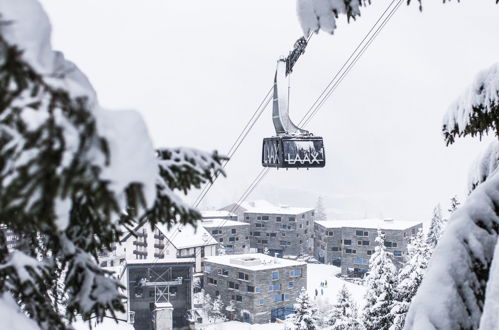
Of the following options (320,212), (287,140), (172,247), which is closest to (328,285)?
(172,247)

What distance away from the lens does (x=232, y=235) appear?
6191cm

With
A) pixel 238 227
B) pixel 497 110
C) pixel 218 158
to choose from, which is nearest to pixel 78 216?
pixel 218 158

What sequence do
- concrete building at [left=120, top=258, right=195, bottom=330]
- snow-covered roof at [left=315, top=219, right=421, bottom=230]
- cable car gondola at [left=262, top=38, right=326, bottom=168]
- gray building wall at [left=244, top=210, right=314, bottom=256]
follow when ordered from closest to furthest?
cable car gondola at [left=262, top=38, right=326, bottom=168], concrete building at [left=120, top=258, right=195, bottom=330], snow-covered roof at [left=315, top=219, right=421, bottom=230], gray building wall at [left=244, top=210, right=314, bottom=256]

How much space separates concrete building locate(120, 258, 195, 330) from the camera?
1496 inches

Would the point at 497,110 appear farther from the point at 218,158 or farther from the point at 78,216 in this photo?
the point at 78,216

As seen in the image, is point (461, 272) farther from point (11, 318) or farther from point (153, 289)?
point (153, 289)

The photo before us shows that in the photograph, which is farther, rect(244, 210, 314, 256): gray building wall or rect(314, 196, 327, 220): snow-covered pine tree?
rect(314, 196, 327, 220): snow-covered pine tree

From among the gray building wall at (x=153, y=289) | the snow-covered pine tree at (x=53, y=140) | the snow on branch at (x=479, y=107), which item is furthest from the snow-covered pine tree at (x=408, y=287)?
the gray building wall at (x=153, y=289)

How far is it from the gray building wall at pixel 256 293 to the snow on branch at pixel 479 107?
37.9 m

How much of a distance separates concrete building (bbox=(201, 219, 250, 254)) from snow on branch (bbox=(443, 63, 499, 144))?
54447 millimetres

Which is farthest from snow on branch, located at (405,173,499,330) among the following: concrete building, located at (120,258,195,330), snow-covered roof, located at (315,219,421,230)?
snow-covered roof, located at (315,219,421,230)

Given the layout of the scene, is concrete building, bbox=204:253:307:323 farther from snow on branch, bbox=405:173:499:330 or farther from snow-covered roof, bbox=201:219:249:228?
snow on branch, bbox=405:173:499:330

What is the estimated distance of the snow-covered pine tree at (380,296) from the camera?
20.2 m

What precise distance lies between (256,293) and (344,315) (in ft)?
66.3
